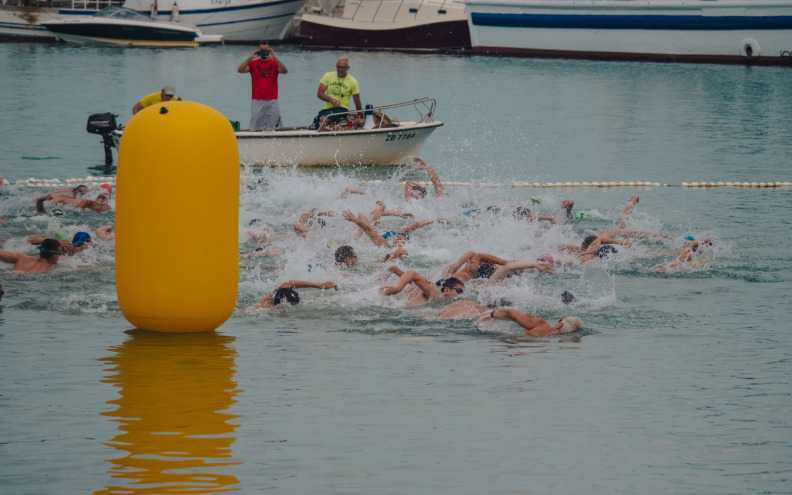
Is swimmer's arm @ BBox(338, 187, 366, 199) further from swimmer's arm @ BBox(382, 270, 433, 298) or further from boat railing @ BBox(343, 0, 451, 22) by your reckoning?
boat railing @ BBox(343, 0, 451, 22)

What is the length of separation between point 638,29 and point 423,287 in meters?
Answer: 47.2

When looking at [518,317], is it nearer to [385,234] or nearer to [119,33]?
[385,234]

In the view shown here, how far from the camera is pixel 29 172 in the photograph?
23.4 meters

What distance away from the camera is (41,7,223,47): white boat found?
6034 centimetres

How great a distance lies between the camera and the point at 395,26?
6488 centimetres

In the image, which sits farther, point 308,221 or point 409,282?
point 308,221

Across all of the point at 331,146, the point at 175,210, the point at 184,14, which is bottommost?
the point at 331,146

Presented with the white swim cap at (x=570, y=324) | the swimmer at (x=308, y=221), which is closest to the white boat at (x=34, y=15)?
the swimmer at (x=308, y=221)

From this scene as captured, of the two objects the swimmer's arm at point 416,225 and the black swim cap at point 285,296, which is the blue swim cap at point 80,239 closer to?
the black swim cap at point 285,296

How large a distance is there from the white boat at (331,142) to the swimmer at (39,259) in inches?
308

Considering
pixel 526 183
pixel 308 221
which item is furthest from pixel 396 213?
pixel 526 183

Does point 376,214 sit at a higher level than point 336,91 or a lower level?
lower

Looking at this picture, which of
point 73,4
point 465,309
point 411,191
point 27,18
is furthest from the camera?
point 73,4

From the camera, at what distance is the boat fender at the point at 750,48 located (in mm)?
53219
